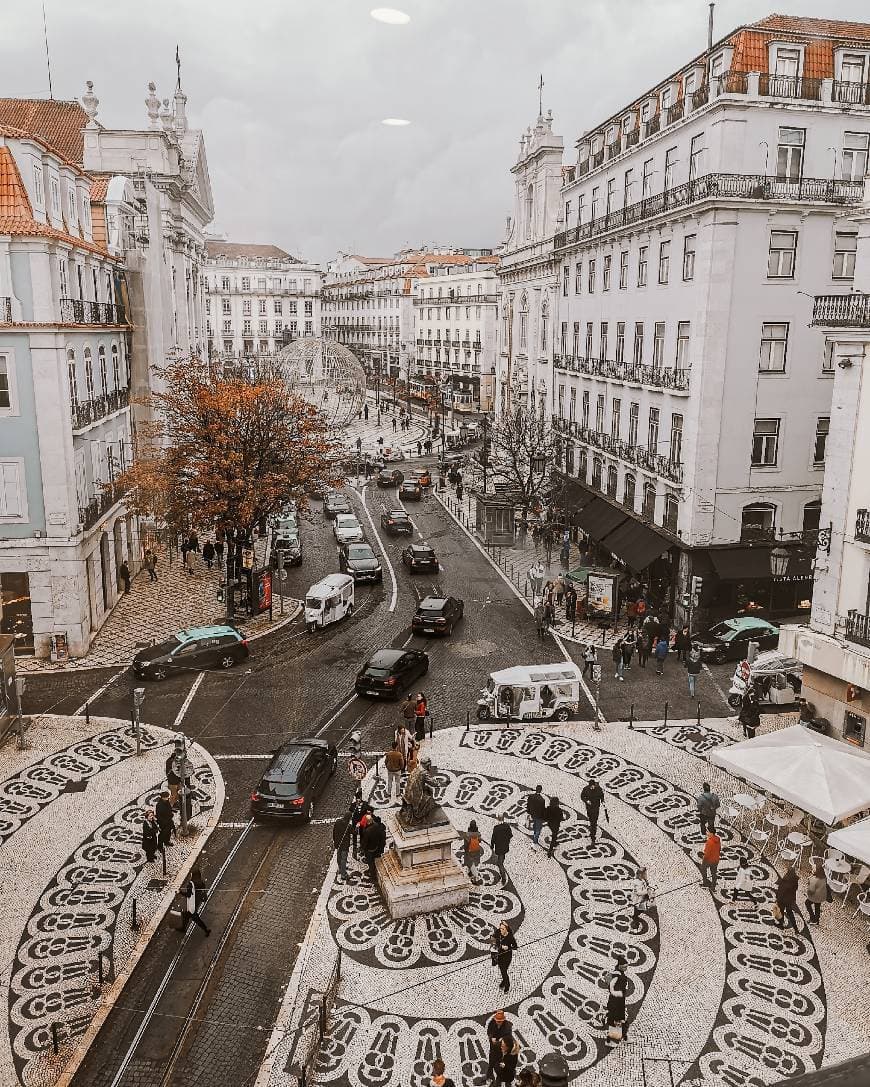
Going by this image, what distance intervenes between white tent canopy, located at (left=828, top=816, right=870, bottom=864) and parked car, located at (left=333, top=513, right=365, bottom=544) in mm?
31576

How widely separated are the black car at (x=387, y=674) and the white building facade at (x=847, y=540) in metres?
11.3

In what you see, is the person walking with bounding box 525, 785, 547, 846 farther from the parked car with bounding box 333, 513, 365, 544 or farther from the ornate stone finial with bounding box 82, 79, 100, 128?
the ornate stone finial with bounding box 82, 79, 100, 128

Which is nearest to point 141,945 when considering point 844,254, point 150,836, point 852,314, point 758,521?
point 150,836

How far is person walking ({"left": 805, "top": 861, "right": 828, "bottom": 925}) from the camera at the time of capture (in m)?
16.7

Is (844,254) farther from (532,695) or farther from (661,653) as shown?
(532,695)

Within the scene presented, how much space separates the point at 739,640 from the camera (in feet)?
102

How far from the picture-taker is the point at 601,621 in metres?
34.5

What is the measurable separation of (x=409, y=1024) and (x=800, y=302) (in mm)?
27638

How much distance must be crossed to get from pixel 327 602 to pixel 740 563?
15.4 m

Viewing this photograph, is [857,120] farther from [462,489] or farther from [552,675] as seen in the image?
[462,489]

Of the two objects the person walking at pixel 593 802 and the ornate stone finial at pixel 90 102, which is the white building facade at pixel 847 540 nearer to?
the person walking at pixel 593 802

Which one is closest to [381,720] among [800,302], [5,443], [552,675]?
[552,675]

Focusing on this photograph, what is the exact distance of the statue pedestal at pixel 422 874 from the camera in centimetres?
1700

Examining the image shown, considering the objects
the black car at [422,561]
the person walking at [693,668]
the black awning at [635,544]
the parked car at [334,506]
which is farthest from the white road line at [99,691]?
the parked car at [334,506]
